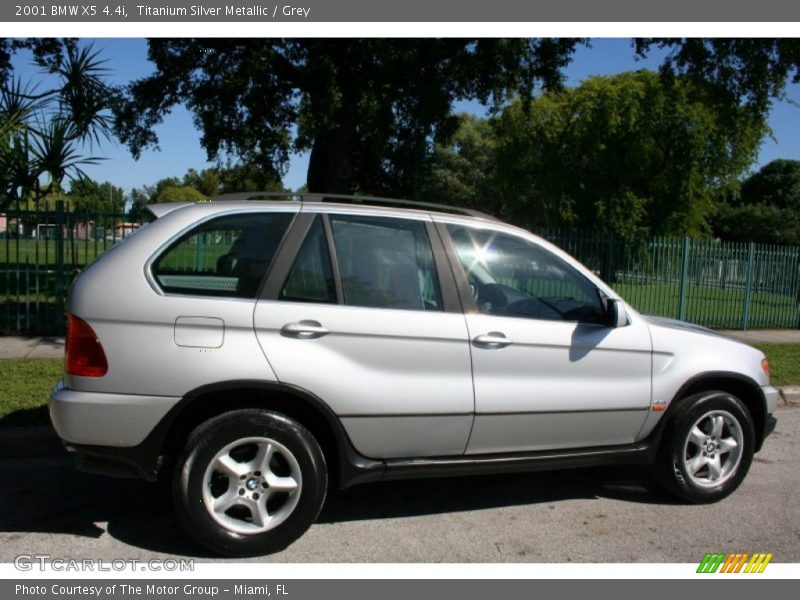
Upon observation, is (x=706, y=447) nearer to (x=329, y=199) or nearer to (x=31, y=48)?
(x=329, y=199)

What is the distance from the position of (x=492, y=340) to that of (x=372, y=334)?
0.70 m

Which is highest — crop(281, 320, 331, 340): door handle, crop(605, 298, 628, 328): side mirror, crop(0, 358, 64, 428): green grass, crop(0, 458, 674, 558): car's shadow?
crop(605, 298, 628, 328): side mirror

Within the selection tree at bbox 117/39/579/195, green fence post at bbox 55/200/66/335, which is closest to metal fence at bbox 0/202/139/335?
green fence post at bbox 55/200/66/335

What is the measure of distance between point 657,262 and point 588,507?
10.3 metres

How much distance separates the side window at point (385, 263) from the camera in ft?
12.7

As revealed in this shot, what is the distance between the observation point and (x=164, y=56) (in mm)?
12742

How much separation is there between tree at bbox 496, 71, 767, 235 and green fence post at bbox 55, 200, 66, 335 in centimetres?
2571

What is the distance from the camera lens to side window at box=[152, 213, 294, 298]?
3.67 m

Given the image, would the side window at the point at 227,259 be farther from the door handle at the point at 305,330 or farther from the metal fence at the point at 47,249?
the metal fence at the point at 47,249

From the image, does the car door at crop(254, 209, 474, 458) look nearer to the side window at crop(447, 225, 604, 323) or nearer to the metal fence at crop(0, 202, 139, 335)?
the side window at crop(447, 225, 604, 323)

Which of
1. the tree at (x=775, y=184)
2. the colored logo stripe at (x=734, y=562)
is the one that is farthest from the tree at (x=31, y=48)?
the tree at (x=775, y=184)

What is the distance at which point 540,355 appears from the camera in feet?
13.3

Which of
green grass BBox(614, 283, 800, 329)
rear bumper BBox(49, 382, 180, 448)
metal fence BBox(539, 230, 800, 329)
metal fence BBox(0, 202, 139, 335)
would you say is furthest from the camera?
green grass BBox(614, 283, 800, 329)

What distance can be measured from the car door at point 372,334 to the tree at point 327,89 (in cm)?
809
